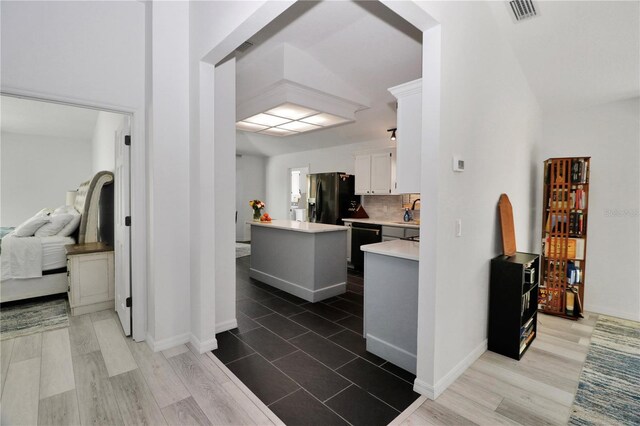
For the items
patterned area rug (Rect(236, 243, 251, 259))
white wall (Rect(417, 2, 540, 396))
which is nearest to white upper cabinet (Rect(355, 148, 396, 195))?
white wall (Rect(417, 2, 540, 396))

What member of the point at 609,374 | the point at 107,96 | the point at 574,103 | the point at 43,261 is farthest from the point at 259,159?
the point at 609,374

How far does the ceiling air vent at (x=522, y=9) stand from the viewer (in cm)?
245

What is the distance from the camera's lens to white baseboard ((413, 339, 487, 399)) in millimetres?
1979

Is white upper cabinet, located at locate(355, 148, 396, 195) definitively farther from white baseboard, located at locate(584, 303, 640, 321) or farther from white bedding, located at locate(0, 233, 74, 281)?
white bedding, located at locate(0, 233, 74, 281)

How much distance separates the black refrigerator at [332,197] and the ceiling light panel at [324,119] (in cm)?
145

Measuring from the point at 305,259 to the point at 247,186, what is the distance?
17.7ft

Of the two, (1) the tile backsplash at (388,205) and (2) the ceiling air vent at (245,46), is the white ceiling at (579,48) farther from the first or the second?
(1) the tile backsplash at (388,205)

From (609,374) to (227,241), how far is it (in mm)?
3287

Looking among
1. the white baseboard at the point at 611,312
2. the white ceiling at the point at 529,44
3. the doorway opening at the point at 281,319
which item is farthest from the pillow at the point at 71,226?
the white baseboard at the point at 611,312

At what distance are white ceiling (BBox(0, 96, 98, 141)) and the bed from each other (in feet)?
5.64

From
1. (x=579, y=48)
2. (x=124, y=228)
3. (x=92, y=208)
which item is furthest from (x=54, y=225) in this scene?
(x=579, y=48)

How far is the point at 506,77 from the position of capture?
2.87 meters

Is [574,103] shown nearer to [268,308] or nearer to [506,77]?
[506,77]

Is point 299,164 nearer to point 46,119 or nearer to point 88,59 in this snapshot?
point 46,119
